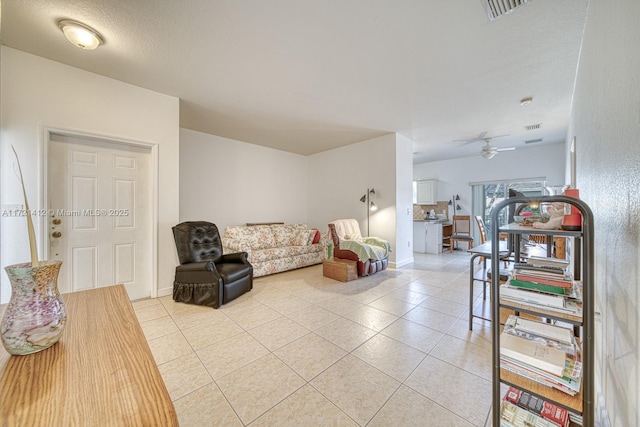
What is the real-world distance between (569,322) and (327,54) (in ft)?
8.63

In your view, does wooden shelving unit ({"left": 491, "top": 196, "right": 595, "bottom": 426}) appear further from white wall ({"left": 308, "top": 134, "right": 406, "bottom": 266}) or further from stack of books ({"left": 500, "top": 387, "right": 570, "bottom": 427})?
white wall ({"left": 308, "top": 134, "right": 406, "bottom": 266})

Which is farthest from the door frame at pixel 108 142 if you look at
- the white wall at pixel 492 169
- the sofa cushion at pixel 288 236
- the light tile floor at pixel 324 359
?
the white wall at pixel 492 169

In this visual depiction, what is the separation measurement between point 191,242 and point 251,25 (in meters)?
2.56

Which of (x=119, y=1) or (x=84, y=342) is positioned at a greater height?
(x=119, y=1)

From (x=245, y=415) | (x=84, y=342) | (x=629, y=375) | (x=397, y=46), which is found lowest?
(x=245, y=415)

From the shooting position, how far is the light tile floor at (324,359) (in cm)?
140

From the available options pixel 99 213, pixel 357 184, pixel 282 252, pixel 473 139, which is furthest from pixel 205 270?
pixel 473 139

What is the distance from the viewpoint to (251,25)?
1.96 meters

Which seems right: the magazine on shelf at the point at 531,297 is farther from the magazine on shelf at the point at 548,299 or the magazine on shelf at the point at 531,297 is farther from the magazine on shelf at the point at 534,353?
the magazine on shelf at the point at 534,353

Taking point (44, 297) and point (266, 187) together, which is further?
point (266, 187)

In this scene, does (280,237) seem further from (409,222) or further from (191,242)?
(409,222)

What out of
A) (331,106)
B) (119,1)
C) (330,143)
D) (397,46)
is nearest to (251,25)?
(119,1)

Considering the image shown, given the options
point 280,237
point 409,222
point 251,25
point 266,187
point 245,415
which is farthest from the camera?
point 266,187

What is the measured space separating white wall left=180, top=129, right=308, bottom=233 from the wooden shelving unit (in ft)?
15.5
